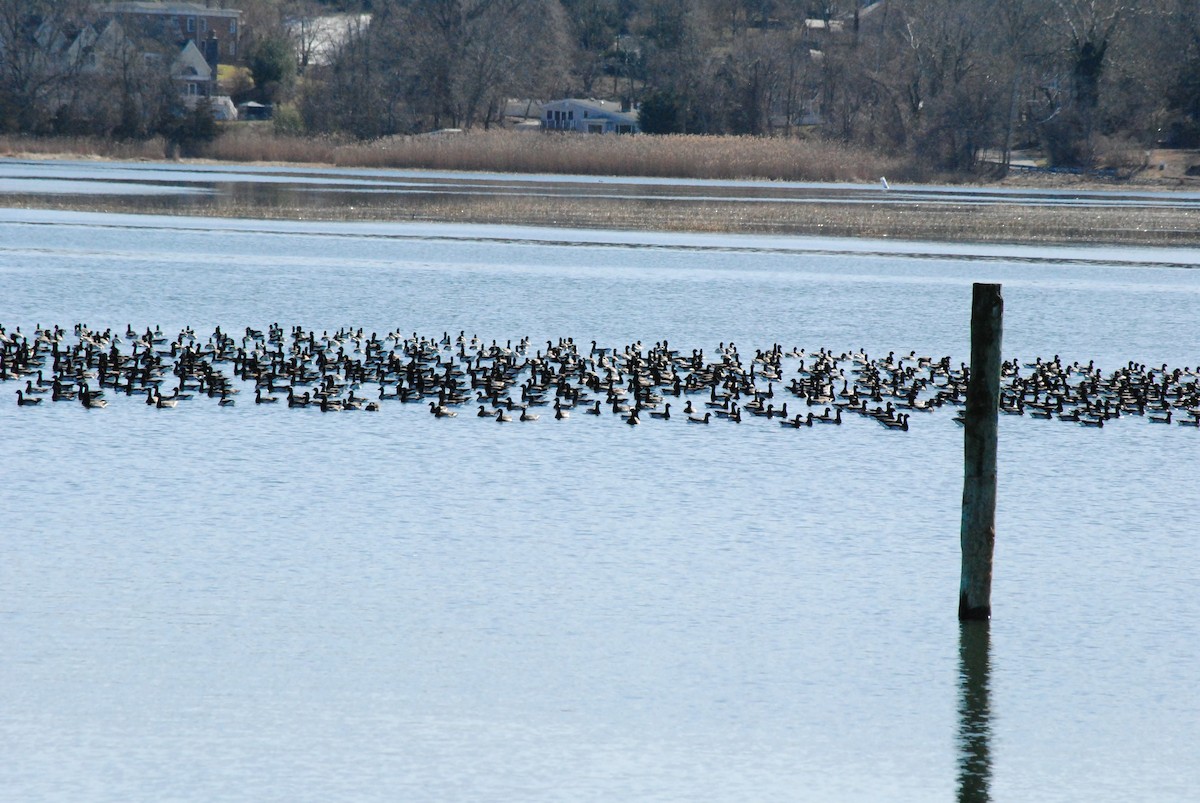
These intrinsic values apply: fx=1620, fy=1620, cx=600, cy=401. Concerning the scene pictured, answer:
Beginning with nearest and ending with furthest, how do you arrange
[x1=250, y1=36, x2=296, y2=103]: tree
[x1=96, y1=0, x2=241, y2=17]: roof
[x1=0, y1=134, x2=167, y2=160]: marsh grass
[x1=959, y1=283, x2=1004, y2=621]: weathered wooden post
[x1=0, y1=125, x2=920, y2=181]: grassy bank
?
[x1=959, y1=283, x2=1004, y2=621]: weathered wooden post → [x1=0, y1=125, x2=920, y2=181]: grassy bank → [x1=0, y1=134, x2=167, y2=160]: marsh grass → [x1=250, y1=36, x2=296, y2=103]: tree → [x1=96, y1=0, x2=241, y2=17]: roof

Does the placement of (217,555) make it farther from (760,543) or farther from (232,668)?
(760,543)

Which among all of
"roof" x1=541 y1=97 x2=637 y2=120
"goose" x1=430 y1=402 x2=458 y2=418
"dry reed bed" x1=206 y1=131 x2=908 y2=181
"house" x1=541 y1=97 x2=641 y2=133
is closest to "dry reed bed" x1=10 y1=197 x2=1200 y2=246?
"dry reed bed" x1=206 y1=131 x2=908 y2=181

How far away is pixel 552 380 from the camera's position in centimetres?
2472

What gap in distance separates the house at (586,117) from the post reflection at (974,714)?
99415 millimetres

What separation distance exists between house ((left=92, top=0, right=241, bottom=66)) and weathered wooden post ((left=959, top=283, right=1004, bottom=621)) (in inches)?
4973

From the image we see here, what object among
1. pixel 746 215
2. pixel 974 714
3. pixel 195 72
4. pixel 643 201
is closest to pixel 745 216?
pixel 746 215

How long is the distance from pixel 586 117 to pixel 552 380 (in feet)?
302

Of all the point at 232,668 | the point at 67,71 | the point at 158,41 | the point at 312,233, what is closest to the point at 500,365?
the point at 232,668

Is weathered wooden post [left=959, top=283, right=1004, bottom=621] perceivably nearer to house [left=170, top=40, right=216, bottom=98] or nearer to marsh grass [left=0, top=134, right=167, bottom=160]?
marsh grass [left=0, top=134, right=167, bottom=160]

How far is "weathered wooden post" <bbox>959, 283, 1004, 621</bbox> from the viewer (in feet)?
43.7

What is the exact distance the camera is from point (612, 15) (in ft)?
445

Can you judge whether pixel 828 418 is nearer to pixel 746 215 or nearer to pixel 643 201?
pixel 746 215

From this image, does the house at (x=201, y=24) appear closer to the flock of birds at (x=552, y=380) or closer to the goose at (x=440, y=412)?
the flock of birds at (x=552, y=380)

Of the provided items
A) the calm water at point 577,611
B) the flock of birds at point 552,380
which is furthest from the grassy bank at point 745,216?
the calm water at point 577,611
